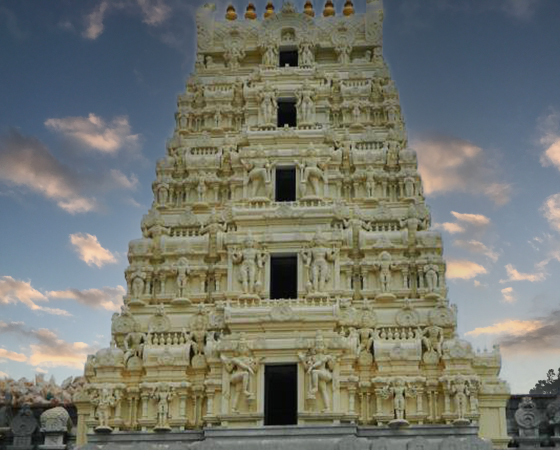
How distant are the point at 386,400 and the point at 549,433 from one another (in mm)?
5945

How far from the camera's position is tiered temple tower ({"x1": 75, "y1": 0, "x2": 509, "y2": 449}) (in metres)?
30.5

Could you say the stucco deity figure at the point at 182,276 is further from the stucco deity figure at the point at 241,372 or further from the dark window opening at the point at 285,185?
the dark window opening at the point at 285,185

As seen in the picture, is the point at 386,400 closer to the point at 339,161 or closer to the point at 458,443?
the point at 458,443

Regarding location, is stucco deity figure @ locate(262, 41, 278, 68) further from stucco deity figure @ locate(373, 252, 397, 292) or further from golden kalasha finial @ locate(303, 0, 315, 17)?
stucco deity figure @ locate(373, 252, 397, 292)

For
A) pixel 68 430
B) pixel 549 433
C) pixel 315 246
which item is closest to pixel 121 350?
pixel 68 430

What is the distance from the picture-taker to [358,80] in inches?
1623

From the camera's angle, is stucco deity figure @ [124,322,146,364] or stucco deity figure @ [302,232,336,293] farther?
stucco deity figure @ [302,232,336,293]

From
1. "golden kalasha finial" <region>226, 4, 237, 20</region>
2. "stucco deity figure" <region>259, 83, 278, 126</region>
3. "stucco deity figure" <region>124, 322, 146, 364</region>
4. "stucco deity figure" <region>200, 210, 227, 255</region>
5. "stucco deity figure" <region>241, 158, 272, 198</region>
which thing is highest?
"golden kalasha finial" <region>226, 4, 237, 20</region>

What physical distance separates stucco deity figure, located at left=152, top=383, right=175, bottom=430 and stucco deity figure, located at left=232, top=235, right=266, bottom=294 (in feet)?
16.1

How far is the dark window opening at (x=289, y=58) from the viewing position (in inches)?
1729

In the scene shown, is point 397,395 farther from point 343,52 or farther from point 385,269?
point 343,52

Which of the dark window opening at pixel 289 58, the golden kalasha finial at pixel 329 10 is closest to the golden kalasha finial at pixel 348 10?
the golden kalasha finial at pixel 329 10

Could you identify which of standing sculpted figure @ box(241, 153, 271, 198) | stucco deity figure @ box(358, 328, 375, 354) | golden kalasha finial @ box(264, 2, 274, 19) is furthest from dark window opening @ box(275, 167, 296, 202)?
golden kalasha finial @ box(264, 2, 274, 19)

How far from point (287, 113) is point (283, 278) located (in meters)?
9.27
